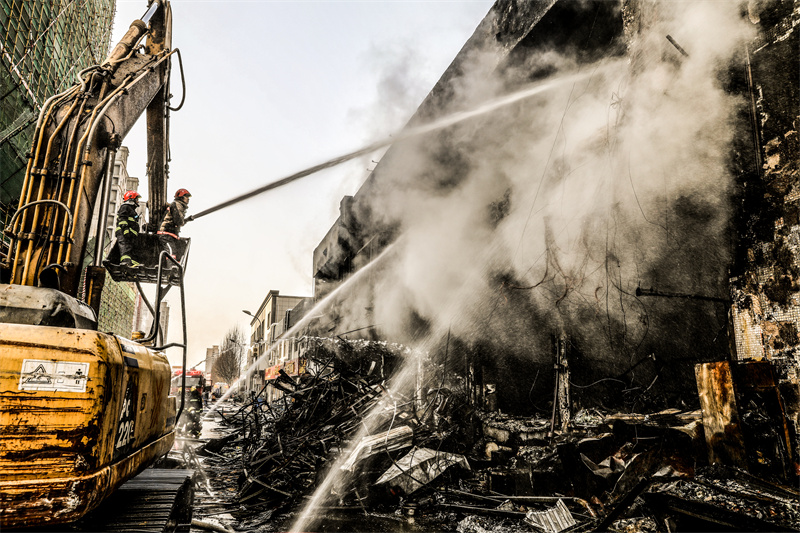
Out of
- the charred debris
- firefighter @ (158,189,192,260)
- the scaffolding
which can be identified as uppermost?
the scaffolding

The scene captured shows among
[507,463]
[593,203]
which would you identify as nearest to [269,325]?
[507,463]

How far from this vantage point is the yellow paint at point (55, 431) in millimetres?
1850

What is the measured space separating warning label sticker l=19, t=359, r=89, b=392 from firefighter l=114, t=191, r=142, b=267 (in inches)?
129

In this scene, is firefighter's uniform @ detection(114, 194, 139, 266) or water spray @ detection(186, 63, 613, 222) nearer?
firefighter's uniform @ detection(114, 194, 139, 266)

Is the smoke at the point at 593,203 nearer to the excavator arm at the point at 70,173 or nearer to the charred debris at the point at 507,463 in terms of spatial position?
the charred debris at the point at 507,463

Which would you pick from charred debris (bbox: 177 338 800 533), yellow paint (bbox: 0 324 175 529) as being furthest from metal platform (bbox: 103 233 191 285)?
yellow paint (bbox: 0 324 175 529)

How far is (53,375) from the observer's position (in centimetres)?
194

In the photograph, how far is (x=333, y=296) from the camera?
14727 mm

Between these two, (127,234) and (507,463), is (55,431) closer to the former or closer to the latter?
(127,234)

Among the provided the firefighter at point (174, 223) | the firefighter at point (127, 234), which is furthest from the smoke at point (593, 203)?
the firefighter at point (127, 234)

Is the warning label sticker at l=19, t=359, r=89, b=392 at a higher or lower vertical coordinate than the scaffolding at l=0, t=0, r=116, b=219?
lower

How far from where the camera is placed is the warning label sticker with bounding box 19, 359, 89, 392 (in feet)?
6.22

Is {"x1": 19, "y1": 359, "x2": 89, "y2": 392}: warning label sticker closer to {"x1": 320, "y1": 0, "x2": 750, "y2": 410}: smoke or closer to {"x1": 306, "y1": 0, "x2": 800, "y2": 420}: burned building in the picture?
{"x1": 306, "y1": 0, "x2": 800, "y2": 420}: burned building

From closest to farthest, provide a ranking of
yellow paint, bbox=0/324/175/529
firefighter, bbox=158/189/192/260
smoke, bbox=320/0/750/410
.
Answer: yellow paint, bbox=0/324/175/529, smoke, bbox=320/0/750/410, firefighter, bbox=158/189/192/260
